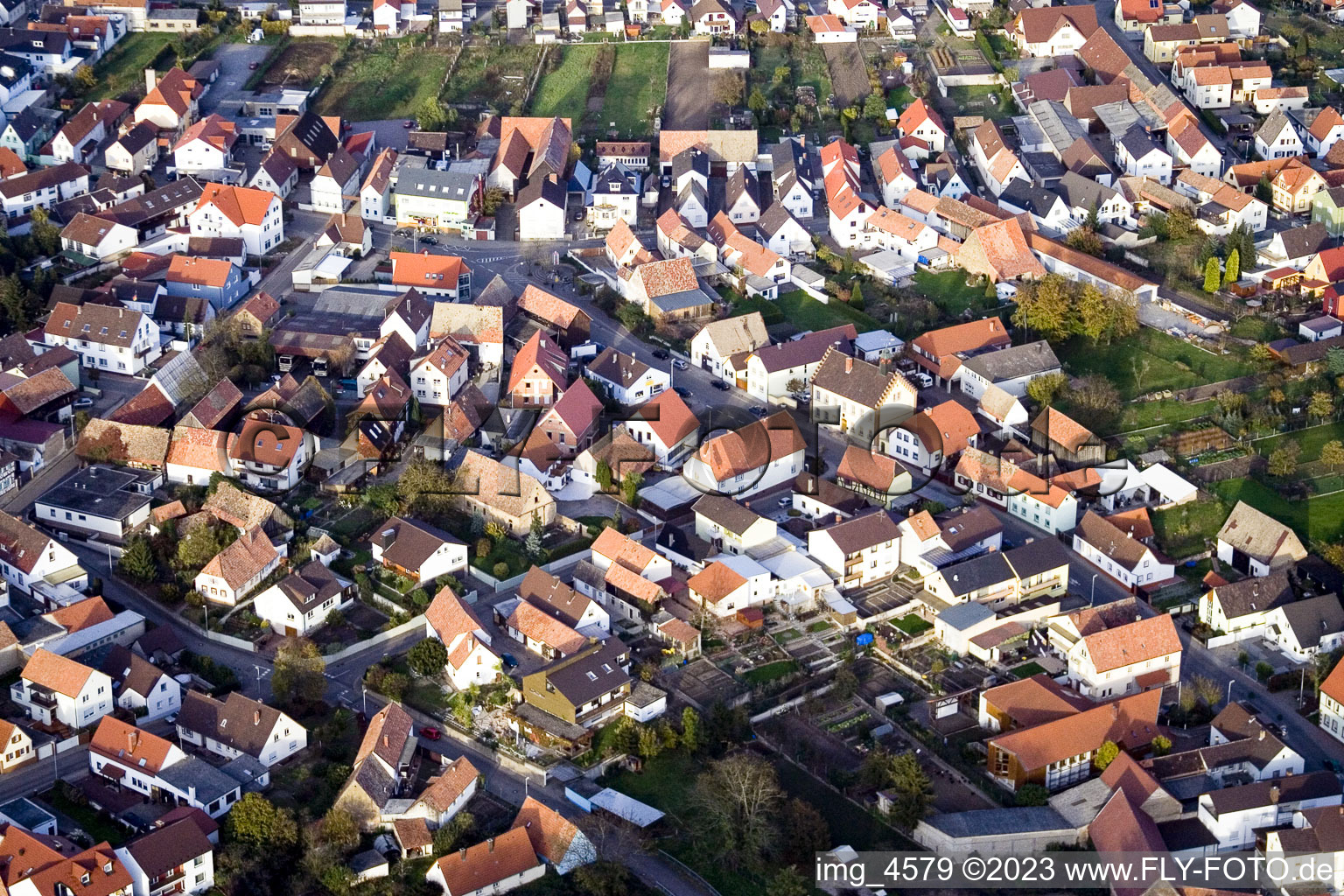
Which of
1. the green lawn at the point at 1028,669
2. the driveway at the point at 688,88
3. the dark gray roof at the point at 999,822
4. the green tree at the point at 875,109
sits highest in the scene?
the dark gray roof at the point at 999,822

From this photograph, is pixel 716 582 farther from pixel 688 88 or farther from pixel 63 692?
pixel 688 88

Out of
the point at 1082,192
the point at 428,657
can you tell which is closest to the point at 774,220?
the point at 1082,192

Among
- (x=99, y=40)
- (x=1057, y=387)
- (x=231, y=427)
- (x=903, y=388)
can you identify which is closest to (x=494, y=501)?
(x=231, y=427)

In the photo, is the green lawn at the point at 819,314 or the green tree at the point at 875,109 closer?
the green lawn at the point at 819,314

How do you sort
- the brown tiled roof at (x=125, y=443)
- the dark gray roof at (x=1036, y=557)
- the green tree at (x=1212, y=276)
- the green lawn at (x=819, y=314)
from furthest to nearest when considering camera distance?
the green tree at (x=1212, y=276), the green lawn at (x=819, y=314), the brown tiled roof at (x=125, y=443), the dark gray roof at (x=1036, y=557)

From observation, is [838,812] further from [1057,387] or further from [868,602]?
[1057,387]

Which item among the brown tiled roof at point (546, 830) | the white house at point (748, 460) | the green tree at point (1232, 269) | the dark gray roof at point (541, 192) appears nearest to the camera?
the brown tiled roof at point (546, 830)

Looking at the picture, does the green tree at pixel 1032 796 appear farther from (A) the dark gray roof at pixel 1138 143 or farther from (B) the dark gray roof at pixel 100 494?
(A) the dark gray roof at pixel 1138 143

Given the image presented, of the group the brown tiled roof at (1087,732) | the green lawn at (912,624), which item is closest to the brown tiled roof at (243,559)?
the green lawn at (912,624)
